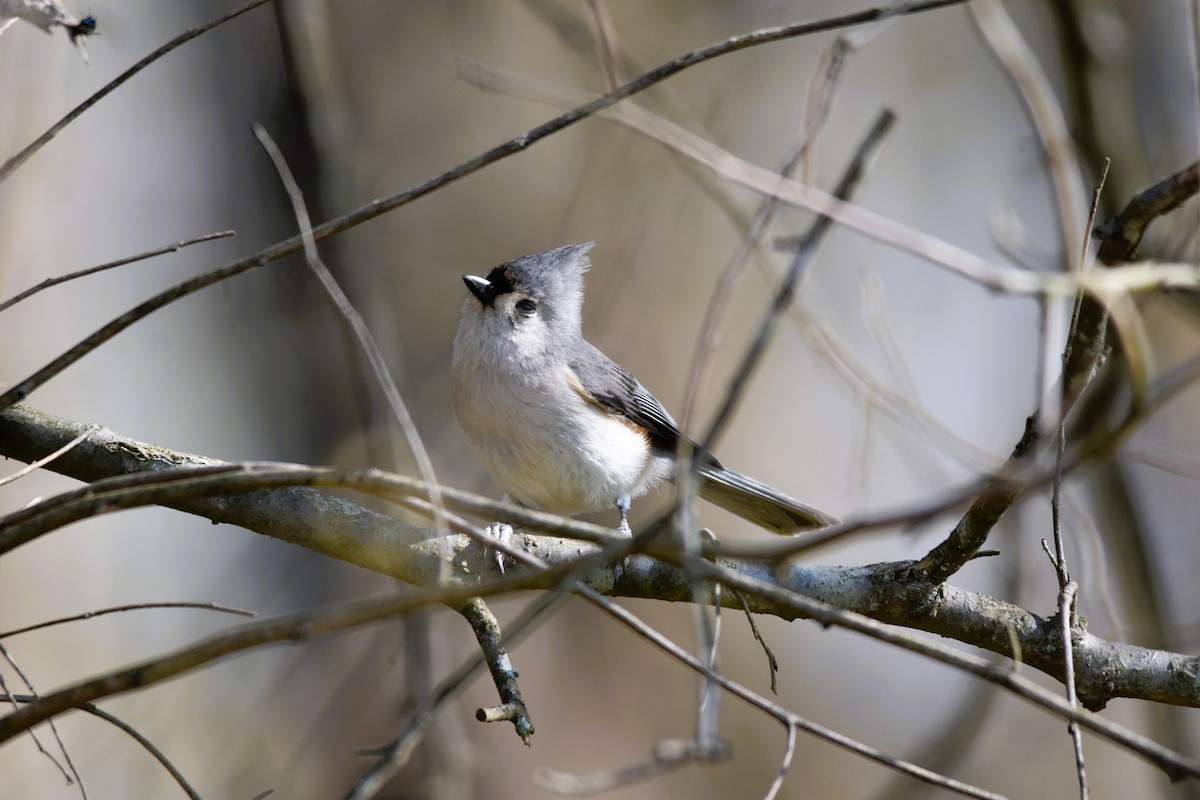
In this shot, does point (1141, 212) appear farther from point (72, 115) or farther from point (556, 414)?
point (556, 414)

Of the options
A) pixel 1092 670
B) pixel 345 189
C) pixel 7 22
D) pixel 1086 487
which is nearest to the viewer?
pixel 7 22

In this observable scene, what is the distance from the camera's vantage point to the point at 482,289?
4094mm

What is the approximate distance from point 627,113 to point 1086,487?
3.73m

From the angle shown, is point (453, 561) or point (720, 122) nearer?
point (453, 561)

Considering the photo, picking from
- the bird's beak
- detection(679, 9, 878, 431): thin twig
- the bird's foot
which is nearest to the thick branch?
the bird's foot

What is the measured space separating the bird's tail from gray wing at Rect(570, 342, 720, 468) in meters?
0.08

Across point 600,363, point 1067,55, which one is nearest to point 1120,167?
point 1067,55

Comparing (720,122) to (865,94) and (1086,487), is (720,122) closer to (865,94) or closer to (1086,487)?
(865,94)

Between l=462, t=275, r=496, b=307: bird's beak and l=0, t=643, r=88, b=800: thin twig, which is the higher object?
l=462, t=275, r=496, b=307: bird's beak

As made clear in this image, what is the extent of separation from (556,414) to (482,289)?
0.69 m

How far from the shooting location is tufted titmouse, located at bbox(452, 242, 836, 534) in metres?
3.76

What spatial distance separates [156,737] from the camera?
496cm

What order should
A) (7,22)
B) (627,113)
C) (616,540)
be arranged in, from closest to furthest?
(616,540) < (7,22) < (627,113)

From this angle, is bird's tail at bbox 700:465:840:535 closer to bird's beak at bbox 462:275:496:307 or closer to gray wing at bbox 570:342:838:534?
gray wing at bbox 570:342:838:534
